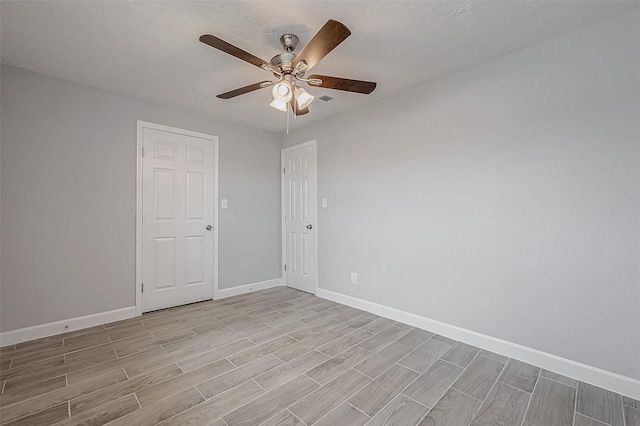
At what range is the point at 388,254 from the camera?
3.09 m

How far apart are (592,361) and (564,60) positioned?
7.15ft

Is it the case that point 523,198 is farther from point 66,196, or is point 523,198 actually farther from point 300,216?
point 66,196

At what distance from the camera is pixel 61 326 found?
2650 mm

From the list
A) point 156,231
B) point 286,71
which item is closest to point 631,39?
point 286,71

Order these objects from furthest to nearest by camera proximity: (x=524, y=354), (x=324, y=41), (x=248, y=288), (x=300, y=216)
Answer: (x=300, y=216), (x=248, y=288), (x=524, y=354), (x=324, y=41)

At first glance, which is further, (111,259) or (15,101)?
(111,259)

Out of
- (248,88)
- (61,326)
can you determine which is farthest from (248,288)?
(248,88)

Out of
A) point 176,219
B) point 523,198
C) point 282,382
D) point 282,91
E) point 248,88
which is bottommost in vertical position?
point 282,382

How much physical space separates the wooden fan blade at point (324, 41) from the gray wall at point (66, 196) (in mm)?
2416

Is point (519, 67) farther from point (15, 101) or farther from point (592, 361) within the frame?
point (15, 101)

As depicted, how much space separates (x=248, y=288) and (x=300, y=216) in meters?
1.34

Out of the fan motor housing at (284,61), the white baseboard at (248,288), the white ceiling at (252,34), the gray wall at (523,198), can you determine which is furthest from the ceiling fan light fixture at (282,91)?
the white baseboard at (248,288)

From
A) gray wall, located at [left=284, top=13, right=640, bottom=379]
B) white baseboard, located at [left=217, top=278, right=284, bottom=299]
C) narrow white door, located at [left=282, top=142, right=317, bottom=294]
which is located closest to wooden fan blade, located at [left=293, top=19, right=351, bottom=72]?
gray wall, located at [left=284, top=13, right=640, bottom=379]

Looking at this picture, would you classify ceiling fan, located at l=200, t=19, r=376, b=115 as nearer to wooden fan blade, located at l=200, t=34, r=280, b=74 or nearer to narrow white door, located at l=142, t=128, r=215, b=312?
wooden fan blade, located at l=200, t=34, r=280, b=74
